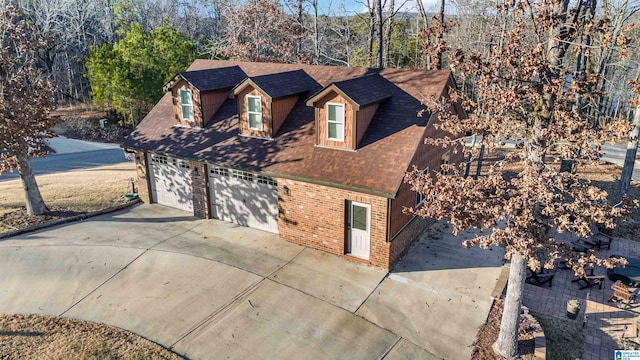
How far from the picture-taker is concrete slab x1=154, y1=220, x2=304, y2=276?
42.5ft

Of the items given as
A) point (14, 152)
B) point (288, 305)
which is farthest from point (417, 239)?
point (14, 152)

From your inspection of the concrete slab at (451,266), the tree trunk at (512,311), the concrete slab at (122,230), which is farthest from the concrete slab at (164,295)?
the tree trunk at (512,311)

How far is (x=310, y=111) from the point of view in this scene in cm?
1529

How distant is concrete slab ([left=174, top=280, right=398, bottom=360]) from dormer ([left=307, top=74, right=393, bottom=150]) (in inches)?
202

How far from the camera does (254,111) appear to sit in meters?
15.1

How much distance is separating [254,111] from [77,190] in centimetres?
1121

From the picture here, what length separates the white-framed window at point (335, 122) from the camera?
43.2 feet

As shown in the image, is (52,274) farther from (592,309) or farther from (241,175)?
(592,309)

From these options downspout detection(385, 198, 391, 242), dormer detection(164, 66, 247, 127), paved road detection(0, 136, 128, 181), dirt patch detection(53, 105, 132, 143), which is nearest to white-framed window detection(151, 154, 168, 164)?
dormer detection(164, 66, 247, 127)

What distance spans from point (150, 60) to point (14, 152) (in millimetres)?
20119

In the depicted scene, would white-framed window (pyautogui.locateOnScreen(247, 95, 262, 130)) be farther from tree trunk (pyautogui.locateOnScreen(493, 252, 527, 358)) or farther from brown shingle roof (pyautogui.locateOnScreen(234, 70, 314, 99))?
tree trunk (pyautogui.locateOnScreen(493, 252, 527, 358))

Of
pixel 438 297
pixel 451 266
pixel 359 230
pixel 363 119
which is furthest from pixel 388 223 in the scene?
pixel 363 119

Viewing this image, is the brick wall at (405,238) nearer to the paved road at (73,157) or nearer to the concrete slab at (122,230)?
the concrete slab at (122,230)

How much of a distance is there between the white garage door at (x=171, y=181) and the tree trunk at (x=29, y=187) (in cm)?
440
